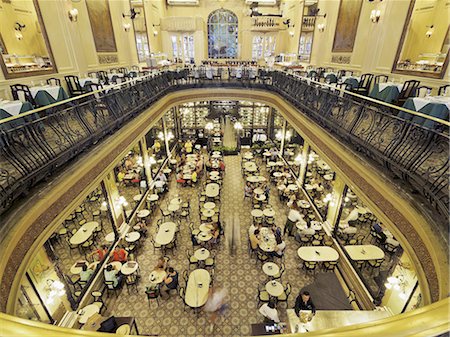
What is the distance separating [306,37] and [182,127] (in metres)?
10.8

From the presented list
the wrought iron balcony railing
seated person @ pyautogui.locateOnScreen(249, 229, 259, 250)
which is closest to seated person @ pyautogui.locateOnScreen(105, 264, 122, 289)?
Answer: the wrought iron balcony railing

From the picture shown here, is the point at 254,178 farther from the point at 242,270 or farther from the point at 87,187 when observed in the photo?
the point at 87,187

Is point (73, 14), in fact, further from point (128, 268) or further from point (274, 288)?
point (274, 288)

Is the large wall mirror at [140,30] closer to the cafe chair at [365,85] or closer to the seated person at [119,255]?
the seated person at [119,255]

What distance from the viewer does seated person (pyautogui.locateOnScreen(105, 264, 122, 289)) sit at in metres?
7.09

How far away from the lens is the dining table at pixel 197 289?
20.9ft

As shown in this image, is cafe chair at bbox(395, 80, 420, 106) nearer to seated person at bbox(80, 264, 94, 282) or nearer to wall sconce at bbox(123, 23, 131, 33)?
seated person at bbox(80, 264, 94, 282)

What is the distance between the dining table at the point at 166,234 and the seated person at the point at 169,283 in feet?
3.81

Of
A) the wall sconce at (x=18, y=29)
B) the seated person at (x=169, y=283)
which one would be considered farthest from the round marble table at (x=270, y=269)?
the wall sconce at (x=18, y=29)

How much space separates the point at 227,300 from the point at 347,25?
487 inches

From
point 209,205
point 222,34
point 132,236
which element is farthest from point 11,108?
point 222,34

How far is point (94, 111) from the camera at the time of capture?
234 inches

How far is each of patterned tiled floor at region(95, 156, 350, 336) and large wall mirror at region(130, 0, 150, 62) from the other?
1149 centimetres

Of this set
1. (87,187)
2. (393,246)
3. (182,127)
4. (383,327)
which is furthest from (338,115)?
(182,127)
